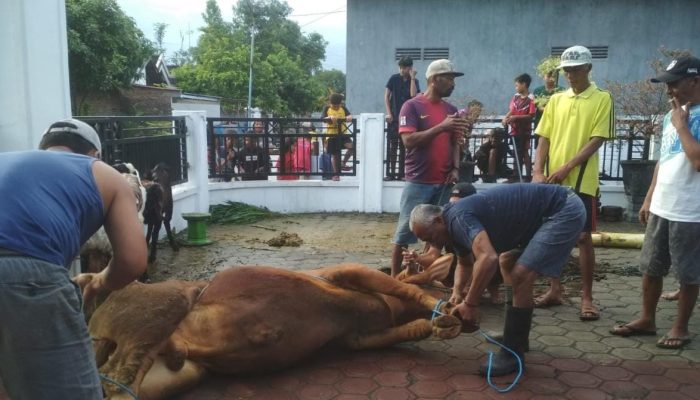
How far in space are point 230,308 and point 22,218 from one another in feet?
5.17

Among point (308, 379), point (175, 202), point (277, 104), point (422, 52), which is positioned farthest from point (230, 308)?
point (277, 104)

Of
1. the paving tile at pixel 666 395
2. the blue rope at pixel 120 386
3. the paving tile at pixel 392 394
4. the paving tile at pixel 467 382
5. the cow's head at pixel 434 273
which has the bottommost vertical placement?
the paving tile at pixel 392 394

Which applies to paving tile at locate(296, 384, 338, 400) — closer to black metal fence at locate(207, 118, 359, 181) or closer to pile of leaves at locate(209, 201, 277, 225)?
pile of leaves at locate(209, 201, 277, 225)

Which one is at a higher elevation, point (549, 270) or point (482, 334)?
point (549, 270)

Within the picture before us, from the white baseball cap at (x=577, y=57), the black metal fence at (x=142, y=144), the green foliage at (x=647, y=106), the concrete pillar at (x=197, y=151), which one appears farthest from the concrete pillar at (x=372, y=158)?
the white baseball cap at (x=577, y=57)

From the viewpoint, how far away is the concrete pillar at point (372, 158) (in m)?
9.38

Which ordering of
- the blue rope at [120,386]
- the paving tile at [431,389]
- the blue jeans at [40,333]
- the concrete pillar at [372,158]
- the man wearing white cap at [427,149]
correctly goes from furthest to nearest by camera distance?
the concrete pillar at [372,158] < the man wearing white cap at [427,149] < the paving tile at [431,389] < the blue rope at [120,386] < the blue jeans at [40,333]

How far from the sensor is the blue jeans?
1.78m

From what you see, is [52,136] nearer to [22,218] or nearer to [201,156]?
[22,218]

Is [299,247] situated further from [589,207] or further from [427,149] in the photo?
[589,207]

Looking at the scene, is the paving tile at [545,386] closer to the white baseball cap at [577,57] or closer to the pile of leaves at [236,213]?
the white baseball cap at [577,57]

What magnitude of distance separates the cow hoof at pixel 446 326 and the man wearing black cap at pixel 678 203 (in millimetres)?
1592

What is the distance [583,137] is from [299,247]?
13.1ft

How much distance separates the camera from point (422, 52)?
17.3m
